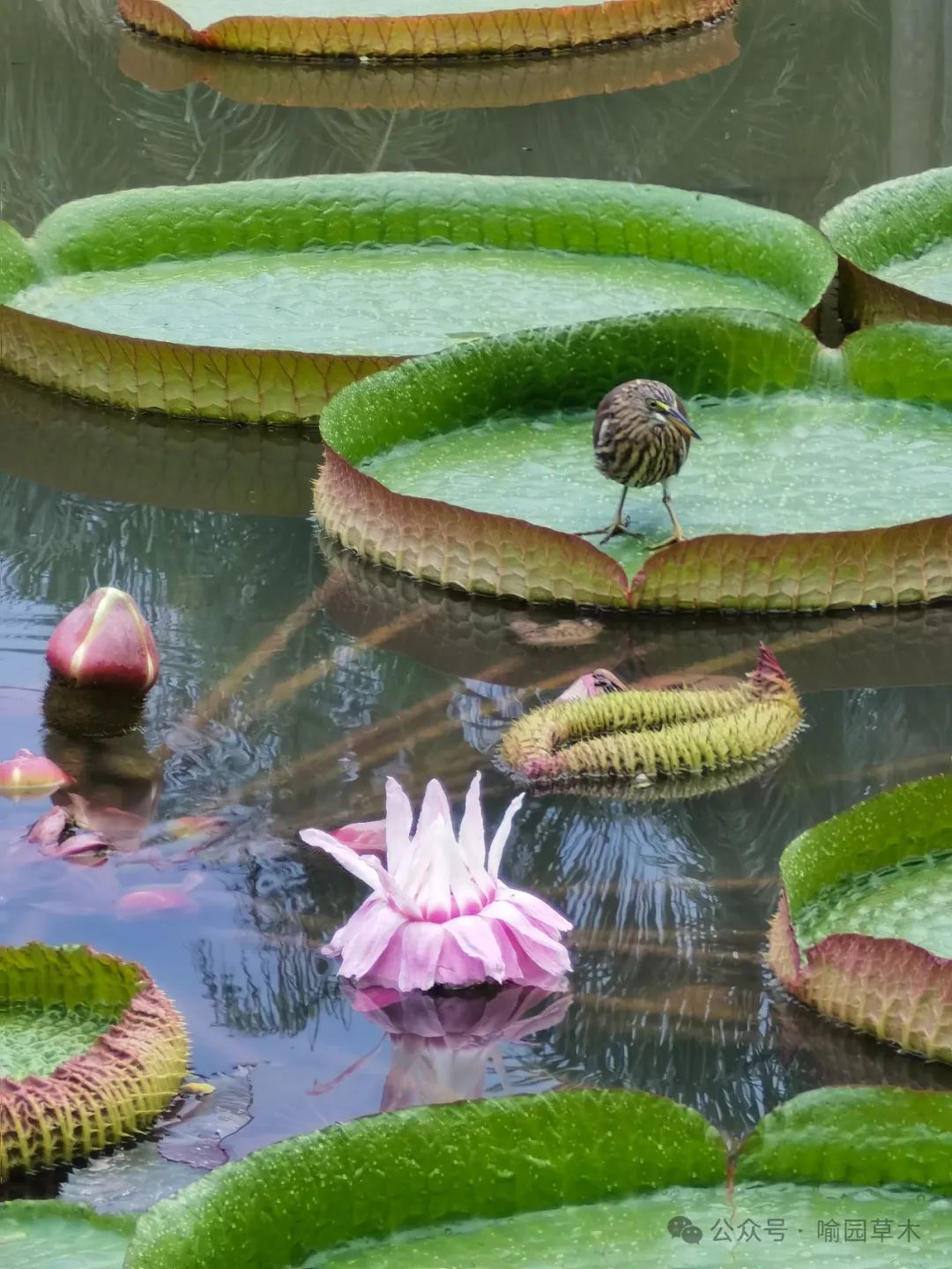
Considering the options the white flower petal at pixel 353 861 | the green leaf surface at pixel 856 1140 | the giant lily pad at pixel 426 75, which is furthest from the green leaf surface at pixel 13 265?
the green leaf surface at pixel 856 1140

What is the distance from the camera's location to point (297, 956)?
2846mm

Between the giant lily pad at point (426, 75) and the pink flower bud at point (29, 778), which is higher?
the giant lily pad at point (426, 75)

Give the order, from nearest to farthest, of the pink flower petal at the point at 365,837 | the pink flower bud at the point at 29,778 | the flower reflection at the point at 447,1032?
the flower reflection at the point at 447,1032
the pink flower petal at the point at 365,837
the pink flower bud at the point at 29,778

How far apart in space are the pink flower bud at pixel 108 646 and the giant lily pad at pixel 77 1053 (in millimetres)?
1188

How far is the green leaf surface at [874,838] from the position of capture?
2.81 metres

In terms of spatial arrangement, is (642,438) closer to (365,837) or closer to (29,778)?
(365,837)

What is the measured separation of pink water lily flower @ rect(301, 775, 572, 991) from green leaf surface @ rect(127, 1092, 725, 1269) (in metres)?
0.56

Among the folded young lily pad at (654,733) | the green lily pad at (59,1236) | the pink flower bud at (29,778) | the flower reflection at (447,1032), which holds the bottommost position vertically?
the green lily pad at (59,1236)

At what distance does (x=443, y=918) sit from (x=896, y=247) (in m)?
3.71

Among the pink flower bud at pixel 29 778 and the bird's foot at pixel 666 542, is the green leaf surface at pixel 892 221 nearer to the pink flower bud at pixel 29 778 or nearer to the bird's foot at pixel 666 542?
the bird's foot at pixel 666 542

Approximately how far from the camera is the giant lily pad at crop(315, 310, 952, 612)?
409 centimetres

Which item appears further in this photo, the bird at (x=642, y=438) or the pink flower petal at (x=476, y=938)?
the bird at (x=642, y=438)

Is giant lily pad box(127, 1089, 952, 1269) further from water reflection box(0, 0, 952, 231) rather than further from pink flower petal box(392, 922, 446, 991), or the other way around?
water reflection box(0, 0, 952, 231)

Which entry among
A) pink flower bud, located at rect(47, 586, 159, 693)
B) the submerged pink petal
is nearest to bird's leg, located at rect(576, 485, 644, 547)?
pink flower bud, located at rect(47, 586, 159, 693)
